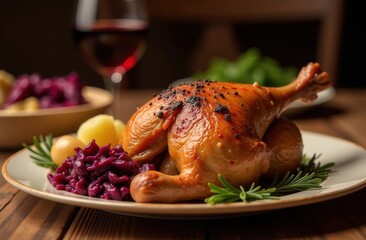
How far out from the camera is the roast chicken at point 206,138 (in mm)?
1087

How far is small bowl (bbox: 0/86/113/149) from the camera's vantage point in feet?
5.89

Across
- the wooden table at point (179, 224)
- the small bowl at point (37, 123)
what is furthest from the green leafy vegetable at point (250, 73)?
the wooden table at point (179, 224)

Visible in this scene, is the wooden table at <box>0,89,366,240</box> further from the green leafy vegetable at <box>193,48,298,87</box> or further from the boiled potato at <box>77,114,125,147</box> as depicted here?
the green leafy vegetable at <box>193,48,298,87</box>

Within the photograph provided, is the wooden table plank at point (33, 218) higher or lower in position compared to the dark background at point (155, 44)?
higher

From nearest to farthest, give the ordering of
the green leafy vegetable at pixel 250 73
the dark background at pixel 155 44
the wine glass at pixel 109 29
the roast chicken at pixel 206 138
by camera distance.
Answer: the roast chicken at pixel 206 138 < the wine glass at pixel 109 29 < the green leafy vegetable at pixel 250 73 < the dark background at pixel 155 44

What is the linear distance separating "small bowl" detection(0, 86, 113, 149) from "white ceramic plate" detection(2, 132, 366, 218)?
1.10ft

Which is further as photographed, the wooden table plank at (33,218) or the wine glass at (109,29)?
the wine glass at (109,29)

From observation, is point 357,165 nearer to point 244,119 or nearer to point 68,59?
point 244,119

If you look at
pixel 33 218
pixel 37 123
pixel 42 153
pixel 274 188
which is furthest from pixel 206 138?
pixel 37 123

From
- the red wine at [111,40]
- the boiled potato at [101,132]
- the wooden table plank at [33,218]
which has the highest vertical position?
the red wine at [111,40]

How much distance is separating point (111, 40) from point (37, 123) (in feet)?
1.58

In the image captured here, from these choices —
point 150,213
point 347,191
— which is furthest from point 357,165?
point 150,213

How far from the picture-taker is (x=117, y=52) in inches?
86.0

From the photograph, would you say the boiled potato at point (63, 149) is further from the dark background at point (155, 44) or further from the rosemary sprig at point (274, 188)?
the dark background at point (155, 44)
